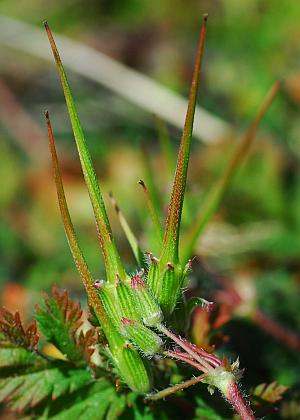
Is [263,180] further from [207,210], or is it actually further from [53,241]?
[207,210]

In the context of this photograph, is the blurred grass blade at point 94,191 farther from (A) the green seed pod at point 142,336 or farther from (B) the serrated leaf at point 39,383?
(B) the serrated leaf at point 39,383

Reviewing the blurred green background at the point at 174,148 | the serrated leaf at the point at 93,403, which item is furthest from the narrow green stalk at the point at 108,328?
the blurred green background at the point at 174,148

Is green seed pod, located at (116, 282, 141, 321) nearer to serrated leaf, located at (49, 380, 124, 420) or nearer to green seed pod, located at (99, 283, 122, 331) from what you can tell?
green seed pod, located at (99, 283, 122, 331)

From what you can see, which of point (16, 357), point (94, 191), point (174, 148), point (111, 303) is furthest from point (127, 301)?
point (174, 148)

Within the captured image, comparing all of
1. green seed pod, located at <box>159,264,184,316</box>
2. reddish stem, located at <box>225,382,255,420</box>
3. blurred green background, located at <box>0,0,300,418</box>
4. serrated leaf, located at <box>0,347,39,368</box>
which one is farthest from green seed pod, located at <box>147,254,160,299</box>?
blurred green background, located at <box>0,0,300,418</box>

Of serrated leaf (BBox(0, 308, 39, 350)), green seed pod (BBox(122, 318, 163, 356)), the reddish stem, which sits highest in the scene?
serrated leaf (BBox(0, 308, 39, 350))

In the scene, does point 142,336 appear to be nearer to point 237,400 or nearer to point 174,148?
point 237,400
